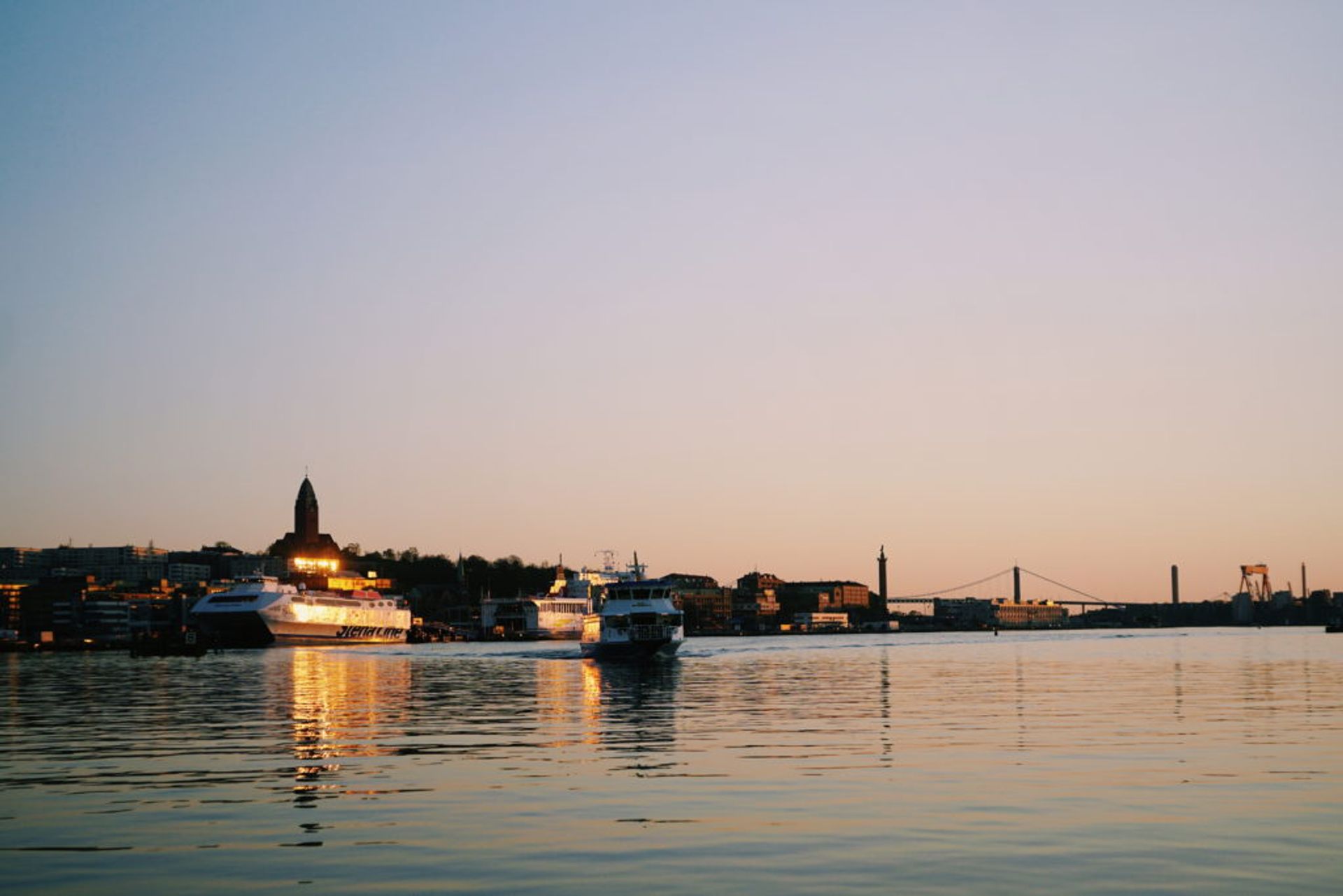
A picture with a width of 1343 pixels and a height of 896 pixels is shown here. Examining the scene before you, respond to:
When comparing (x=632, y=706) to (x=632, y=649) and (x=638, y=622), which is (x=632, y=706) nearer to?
(x=632, y=649)

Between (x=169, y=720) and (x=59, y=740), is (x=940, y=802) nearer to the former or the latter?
(x=59, y=740)

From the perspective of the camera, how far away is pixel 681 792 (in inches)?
1197

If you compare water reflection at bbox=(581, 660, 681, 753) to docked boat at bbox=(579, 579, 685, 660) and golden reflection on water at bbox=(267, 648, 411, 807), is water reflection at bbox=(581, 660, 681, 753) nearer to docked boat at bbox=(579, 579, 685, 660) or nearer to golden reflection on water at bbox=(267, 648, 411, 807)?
docked boat at bbox=(579, 579, 685, 660)

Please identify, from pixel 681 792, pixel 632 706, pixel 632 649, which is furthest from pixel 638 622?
pixel 681 792

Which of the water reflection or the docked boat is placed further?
the docked boat

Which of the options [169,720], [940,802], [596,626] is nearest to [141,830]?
[940,802]

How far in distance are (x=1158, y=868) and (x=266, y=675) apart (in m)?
83.0

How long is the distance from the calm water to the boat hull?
36.7 meters

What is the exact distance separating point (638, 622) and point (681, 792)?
7485 centimetres

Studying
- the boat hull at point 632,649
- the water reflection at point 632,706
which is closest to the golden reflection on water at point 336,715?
the water reflection at point 632,706

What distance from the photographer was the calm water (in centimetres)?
2117

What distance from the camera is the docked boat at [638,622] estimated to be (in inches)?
4117

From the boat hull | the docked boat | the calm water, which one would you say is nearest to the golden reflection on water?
the calm water

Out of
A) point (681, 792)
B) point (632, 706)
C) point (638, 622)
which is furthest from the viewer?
point (638, 622)
